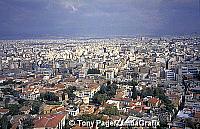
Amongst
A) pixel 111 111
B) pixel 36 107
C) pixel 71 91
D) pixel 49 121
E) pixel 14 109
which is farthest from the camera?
pixel 71 91

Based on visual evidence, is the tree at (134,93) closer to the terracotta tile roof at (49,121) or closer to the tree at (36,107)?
the tree at (36,107)

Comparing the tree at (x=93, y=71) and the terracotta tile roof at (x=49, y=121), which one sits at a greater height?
the terracotta tile roof at (x=49, y=121)

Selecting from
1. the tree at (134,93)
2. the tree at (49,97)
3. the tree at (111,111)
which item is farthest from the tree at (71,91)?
the tree at (111,111)

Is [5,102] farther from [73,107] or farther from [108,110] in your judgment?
[108,110]

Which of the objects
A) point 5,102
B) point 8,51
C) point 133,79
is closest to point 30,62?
point 8,51

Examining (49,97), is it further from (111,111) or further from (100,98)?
(111,111)

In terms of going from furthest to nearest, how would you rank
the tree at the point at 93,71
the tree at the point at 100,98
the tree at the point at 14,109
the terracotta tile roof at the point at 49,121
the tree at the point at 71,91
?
the tree at the point at 93,71, the tree at the point at 71,91, the tree at the point at 100,98, the tree at the point at 14,109, the terracotta tile roof at the point at 49,121

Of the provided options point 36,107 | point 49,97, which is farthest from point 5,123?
point 49,97

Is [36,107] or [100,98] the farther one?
[100,98]
